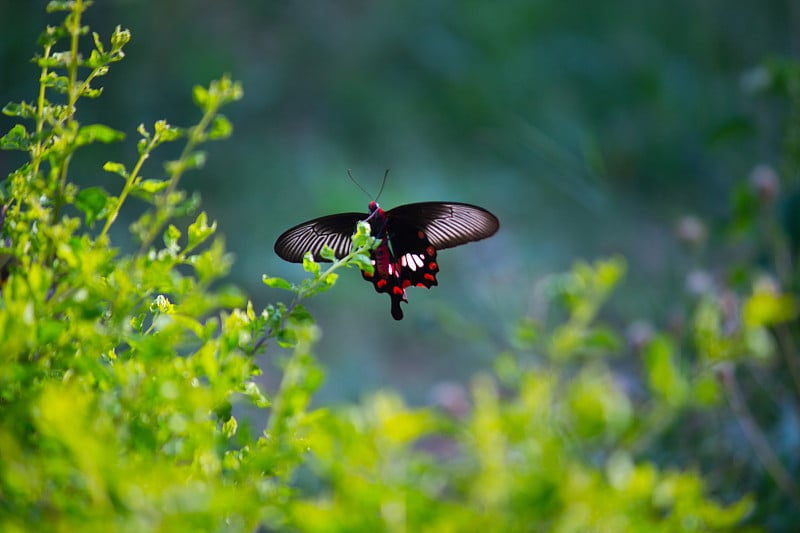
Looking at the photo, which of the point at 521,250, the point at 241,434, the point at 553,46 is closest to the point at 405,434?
the point at 241,434

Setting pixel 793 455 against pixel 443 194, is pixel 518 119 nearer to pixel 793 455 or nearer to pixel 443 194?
pixel 443 194

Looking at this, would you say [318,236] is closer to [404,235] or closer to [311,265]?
[404,235]

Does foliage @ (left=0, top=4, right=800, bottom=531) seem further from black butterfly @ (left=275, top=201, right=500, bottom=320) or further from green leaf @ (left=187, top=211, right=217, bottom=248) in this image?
black butterfly @ (left=275, top=201, right=500, bottom=320)

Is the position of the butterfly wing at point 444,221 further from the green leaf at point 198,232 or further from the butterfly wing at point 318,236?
the green leaf at point 198,232

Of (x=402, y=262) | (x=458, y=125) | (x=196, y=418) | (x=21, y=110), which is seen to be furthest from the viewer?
(x=458, y=125)

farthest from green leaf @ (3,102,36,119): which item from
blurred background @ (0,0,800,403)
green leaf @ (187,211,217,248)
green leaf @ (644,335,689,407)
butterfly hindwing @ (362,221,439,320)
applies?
blurred background @ (0,0,800,403)

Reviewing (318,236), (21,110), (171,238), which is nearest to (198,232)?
(171,238)

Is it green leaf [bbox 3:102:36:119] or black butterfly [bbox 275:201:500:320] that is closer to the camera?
green leaf [bbox 3:102:36:119]

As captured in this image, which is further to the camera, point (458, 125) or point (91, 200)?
point (458, 125)
